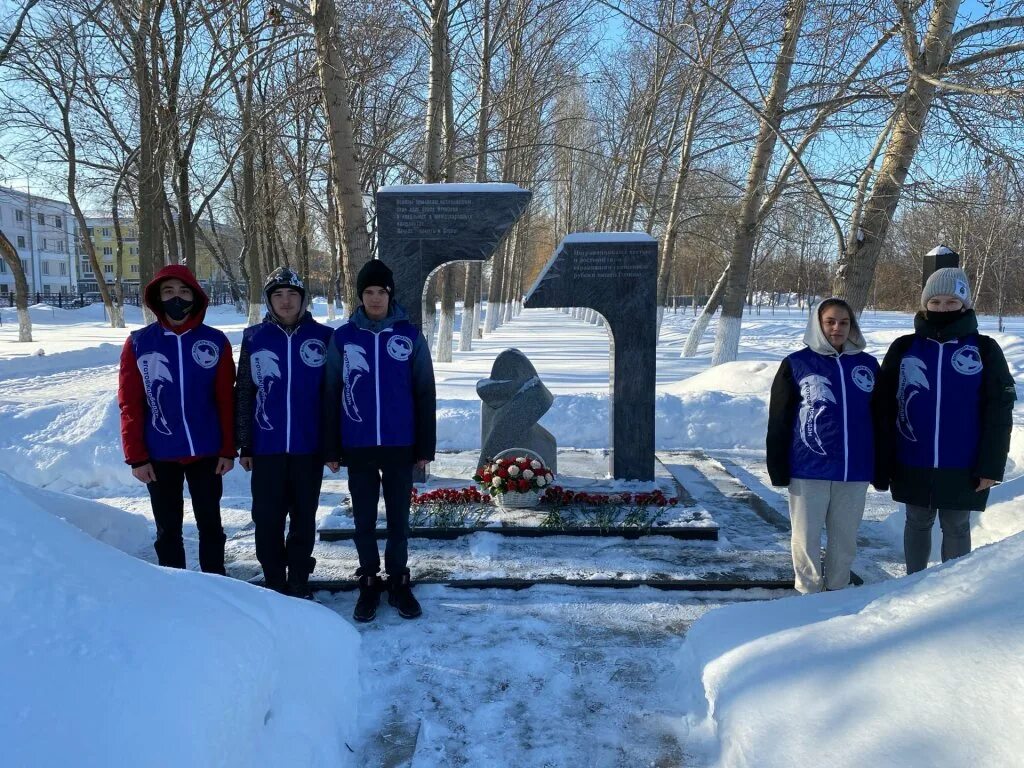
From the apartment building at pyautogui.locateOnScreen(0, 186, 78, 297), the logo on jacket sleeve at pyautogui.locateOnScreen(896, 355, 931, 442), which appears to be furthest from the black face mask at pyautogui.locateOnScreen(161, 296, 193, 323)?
the apartment building at pyautogui.locateOnScreen(0, 186, 78, 297)

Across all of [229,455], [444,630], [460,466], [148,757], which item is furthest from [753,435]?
[148,757]

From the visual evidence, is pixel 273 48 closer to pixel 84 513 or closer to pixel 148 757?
pixel 84 513

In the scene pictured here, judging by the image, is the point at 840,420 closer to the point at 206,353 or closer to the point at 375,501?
the point at 375,501

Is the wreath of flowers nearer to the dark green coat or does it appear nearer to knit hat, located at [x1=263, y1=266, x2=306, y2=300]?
knit hat, located at [x1=263, y1=266, x2=306, y2=300]

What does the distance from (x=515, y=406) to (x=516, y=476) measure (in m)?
0.82

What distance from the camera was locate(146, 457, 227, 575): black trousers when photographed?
3.64m

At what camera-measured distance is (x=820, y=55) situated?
7.98 meters

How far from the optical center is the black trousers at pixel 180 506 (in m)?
3.64

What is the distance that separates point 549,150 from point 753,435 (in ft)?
69.2

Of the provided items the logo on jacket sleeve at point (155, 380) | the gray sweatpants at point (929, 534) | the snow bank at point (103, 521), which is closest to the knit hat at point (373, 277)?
the logo on jacket sleeve at point (155, 380)

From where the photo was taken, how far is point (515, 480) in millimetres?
5234

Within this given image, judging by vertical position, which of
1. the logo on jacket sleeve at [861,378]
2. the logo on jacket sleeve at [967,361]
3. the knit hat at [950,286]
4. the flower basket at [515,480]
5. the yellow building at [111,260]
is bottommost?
the flower basket at [515,480]

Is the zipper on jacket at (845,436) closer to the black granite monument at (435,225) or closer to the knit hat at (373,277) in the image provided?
the knit hat at (373,277)

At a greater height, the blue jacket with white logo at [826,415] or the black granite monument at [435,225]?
the black granite monument at [435,225]
